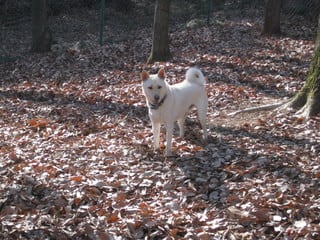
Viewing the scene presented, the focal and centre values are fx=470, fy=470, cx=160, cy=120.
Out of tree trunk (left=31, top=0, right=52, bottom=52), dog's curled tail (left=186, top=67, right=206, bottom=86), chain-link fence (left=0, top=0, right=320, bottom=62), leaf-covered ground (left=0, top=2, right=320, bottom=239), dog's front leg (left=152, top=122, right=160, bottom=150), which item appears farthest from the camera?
chain-link fence (left=0, top=0, right=320, bottom=62)

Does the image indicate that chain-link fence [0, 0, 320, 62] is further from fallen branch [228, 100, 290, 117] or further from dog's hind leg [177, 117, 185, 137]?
dog's hind leg [177, 117, 185, 137]

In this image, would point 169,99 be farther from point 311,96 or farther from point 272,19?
point 272,19

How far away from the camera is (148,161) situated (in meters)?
6.33

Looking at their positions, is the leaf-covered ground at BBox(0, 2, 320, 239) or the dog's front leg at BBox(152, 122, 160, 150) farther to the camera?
the dog's front leg at BBox(152, 122, 160, 150)

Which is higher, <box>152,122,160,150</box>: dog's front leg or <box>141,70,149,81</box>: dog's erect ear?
<box>141,70,149,81</box>: dog's erect ear

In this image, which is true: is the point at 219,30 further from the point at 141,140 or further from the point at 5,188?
the point at 5,188

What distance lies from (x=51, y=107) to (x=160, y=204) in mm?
5047

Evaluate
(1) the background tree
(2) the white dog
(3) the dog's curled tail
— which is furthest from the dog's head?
(1) the background tree

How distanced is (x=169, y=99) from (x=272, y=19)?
10.1m

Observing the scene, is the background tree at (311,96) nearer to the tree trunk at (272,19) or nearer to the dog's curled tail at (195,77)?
the dog's curled tail at (195,77)

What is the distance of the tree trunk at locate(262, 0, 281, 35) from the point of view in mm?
15266

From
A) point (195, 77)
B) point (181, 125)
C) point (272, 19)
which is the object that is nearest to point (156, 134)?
point (181, 125)

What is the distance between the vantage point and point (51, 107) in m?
9.48

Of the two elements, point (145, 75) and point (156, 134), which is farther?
point (156, 134)
